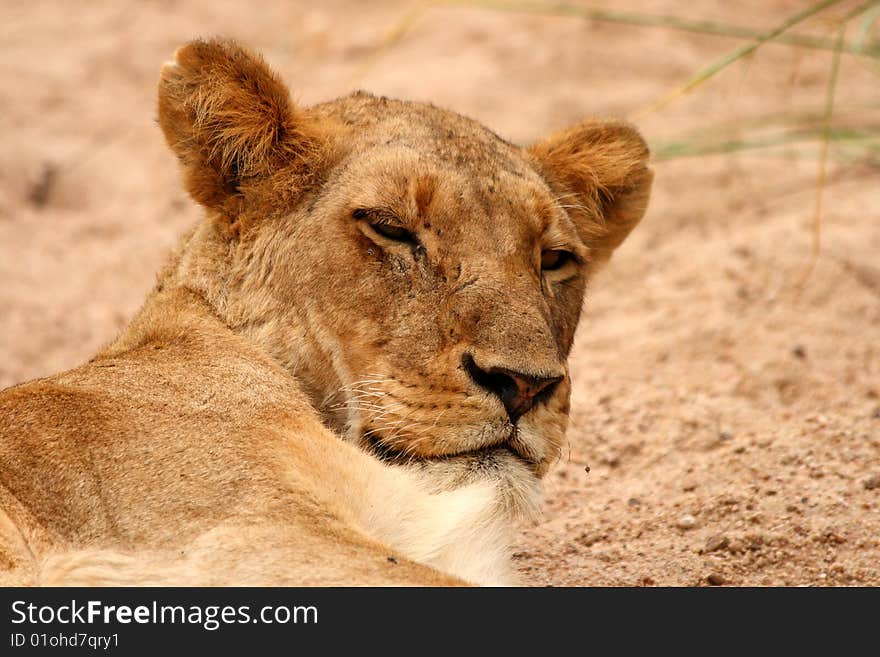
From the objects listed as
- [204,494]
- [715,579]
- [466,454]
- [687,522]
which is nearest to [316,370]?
[466,454]

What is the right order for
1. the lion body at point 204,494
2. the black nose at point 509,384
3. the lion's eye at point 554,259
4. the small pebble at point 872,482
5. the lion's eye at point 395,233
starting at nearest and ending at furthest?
the lion body at point 204,494
the black nose at point 509,384
the lion's eye at point 395,233
the lion's eye at point 554,259
the small pebble at point 872,482

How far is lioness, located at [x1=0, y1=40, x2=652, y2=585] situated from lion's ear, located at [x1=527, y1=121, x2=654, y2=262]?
0.02 metres

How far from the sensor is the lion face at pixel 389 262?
335cm

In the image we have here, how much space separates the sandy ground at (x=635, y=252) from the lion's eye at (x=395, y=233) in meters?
0.89

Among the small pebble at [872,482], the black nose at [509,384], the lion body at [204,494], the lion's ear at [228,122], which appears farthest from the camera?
the small pebble at [872,482]

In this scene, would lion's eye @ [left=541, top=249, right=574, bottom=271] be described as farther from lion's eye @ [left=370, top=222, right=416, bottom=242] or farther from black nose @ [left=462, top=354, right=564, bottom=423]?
black nose @ [left=462, top=354, right=564, bottom=423]

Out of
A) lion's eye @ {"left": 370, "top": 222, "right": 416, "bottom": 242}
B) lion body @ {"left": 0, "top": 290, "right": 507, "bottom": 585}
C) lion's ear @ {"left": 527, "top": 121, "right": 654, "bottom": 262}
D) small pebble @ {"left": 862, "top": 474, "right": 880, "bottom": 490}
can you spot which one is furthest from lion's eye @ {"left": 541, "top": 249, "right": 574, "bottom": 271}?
small pebble @ {"left": 862, "top": 474, "right": 880, "bottom": 490}

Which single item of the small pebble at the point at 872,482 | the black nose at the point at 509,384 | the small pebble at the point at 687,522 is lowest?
the small pebble at the point at 687,522

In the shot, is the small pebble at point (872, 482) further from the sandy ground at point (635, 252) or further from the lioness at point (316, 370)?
the lioness at point (316, 370)

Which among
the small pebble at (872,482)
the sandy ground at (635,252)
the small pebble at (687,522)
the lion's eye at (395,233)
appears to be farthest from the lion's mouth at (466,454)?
the small pebble at (872,482)

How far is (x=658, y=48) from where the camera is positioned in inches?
366

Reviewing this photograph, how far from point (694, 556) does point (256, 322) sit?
1.50m

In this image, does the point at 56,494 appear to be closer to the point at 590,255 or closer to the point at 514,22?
the point at 590,255

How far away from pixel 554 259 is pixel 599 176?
59cm
